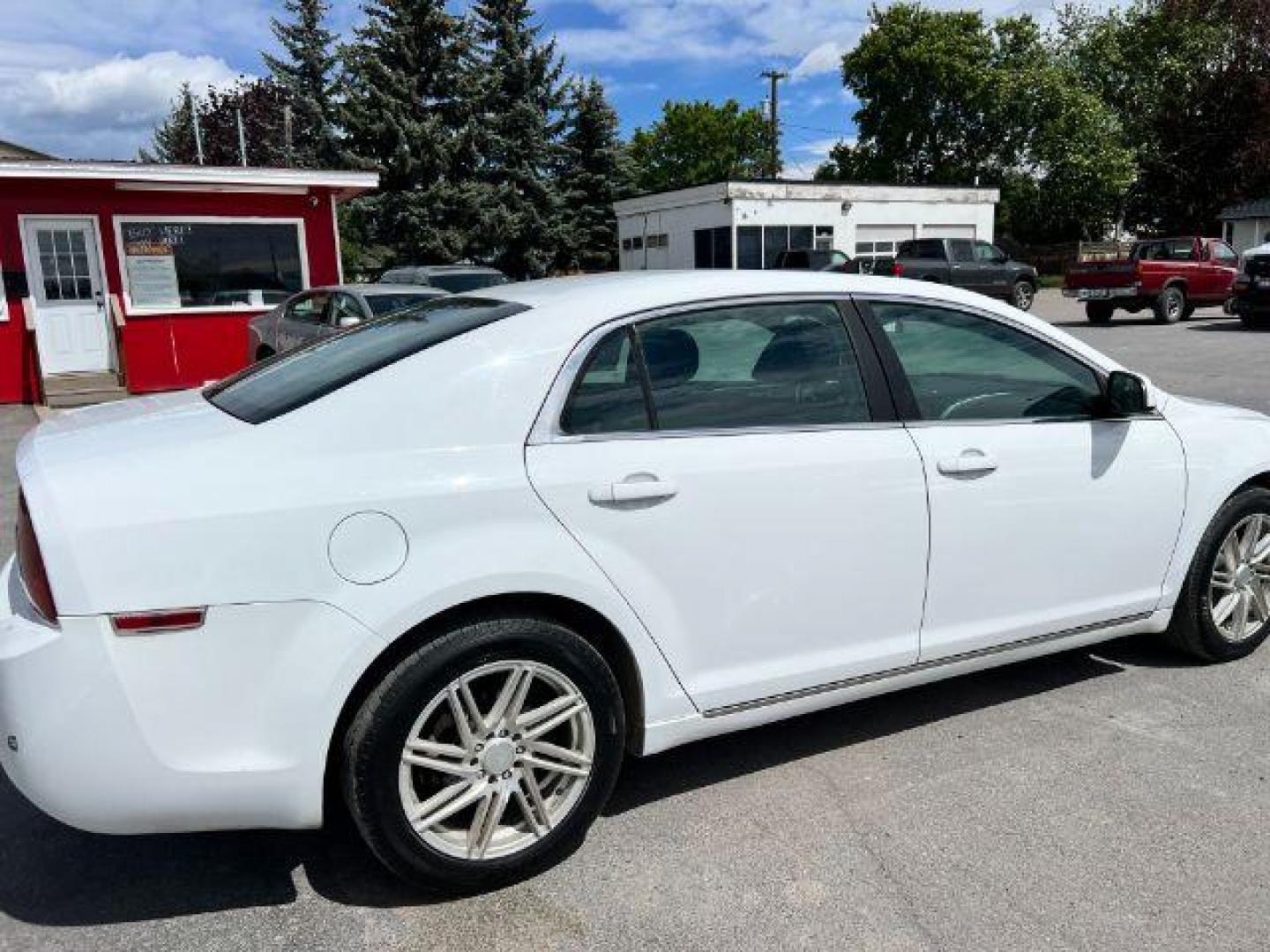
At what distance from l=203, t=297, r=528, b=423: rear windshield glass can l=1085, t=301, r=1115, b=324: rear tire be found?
20.9 meters

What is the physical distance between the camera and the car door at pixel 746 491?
2652 mm

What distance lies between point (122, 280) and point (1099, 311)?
61.5ft

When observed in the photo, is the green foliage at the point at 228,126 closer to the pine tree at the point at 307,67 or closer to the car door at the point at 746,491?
the pine tree at the point at 307,67

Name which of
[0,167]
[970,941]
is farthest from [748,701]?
[0,167]

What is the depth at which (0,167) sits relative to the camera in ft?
41.0

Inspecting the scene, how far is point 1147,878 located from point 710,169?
72466mm

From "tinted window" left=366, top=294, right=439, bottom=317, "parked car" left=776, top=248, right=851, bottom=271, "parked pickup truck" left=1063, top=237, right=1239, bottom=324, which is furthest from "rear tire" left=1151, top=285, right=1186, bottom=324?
"tinted window" left=366, top=294, right=439, bottom=317

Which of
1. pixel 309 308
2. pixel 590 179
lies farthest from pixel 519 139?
pixel 309 308

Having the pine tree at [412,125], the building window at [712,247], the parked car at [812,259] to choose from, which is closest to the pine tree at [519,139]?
the pine tree at [412,125]

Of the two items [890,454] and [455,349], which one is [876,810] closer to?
[890,454]

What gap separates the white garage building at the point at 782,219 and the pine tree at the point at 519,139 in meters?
3.55

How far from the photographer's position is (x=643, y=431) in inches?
108

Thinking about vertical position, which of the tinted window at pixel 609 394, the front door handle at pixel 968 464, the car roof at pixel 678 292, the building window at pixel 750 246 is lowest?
the front door handle at pixel 968 464

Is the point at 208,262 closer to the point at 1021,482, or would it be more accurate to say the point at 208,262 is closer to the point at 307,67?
the point at 1021,482
